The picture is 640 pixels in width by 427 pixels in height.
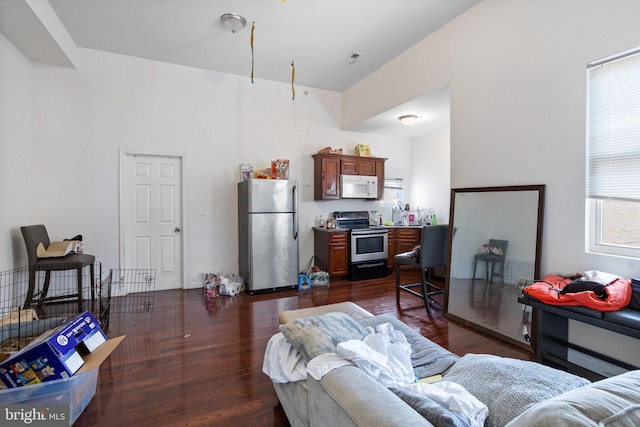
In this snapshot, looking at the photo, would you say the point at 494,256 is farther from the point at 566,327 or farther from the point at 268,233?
the point at 268,233

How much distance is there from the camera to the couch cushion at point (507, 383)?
110 centimetres

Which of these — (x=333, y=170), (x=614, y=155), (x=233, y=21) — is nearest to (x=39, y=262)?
(x=233, y=21)

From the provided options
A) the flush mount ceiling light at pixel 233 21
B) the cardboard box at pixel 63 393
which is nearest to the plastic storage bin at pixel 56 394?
the cardboard box at pixel 63 393

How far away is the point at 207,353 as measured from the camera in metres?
2.55

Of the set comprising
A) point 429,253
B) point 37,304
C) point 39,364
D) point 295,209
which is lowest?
point 37,304

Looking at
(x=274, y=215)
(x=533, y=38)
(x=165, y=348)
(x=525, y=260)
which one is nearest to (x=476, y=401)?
(x=525, y=260)

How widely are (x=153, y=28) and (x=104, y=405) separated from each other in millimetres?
3779

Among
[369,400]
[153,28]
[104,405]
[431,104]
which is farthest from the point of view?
[431,104]

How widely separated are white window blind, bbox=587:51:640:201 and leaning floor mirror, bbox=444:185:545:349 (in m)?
0.41

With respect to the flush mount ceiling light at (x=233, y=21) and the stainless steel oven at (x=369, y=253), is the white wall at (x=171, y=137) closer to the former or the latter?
the stainless steel oven at (x=369, y=253)

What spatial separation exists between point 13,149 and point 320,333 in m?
4.03

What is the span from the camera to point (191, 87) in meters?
4.50

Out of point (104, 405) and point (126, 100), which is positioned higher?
point (126, 100)

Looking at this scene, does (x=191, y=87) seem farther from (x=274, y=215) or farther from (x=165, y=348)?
(x=165, y=348)
